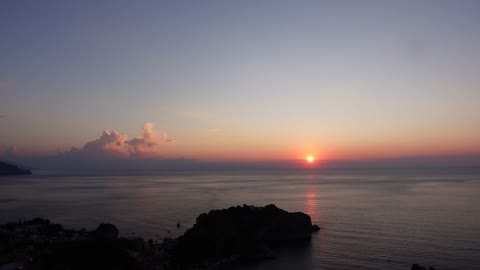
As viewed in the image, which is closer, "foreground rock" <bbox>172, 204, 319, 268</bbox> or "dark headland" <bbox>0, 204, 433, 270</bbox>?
"dark headland" <bbox>0, 204, 433, 270</bbox>

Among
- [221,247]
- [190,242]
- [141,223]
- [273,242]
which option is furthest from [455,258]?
[141,223]

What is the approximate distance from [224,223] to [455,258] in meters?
31.7

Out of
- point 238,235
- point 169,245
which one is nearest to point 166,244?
point 169,245

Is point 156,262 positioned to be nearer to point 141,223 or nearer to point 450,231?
point 141,223

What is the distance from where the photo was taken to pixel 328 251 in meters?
56.8

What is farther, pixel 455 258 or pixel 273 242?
pixel 273 242

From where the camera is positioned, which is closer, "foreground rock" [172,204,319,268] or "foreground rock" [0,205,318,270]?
"foreground rock" [0,205,318,270]

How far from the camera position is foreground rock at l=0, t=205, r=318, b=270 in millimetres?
44719

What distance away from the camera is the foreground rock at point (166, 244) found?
44719 mm

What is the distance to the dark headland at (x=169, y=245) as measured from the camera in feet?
147

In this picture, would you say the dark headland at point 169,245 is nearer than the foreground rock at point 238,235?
Yes

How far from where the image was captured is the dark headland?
147 feet

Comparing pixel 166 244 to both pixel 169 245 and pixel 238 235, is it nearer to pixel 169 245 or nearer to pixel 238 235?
pixel 169 245

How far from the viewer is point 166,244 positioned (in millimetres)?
56688
